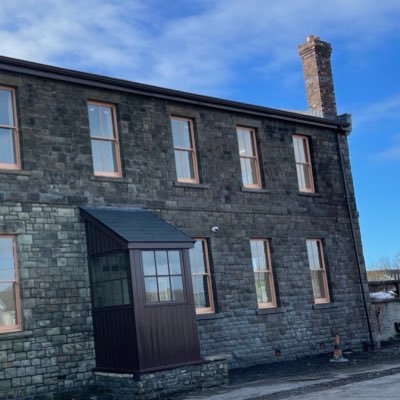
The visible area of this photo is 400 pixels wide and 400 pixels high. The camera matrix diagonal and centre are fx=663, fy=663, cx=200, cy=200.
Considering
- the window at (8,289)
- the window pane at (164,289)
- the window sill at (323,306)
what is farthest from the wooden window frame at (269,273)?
the window at (8,289)

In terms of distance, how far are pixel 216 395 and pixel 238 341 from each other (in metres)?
4.51

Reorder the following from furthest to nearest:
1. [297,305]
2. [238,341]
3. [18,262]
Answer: [297,305]
[238,341]
[18,262]

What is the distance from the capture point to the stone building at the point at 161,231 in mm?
14055

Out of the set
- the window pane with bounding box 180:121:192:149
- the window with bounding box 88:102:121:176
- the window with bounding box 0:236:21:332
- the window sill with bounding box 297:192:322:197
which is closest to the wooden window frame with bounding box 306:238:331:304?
the window sill with bounding box 297:192:322:197

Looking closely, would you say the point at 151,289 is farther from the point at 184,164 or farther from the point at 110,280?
the point at 184,164

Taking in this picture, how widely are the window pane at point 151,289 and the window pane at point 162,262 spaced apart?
0.28 meters

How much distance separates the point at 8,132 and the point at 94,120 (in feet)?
7.68

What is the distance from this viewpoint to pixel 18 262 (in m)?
14.0

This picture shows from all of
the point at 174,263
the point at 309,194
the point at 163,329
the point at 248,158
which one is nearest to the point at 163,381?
the point at 163,329

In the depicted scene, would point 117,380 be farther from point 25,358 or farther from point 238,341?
point 238,341

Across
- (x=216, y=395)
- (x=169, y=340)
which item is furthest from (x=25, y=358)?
(x=216, y=395)

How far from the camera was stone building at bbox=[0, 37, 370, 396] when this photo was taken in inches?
553

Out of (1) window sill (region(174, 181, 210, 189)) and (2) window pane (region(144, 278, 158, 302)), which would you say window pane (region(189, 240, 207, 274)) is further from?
(2) window pane (region(144, 278, 158, 302))

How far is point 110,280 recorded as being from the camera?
1452 centimetres
